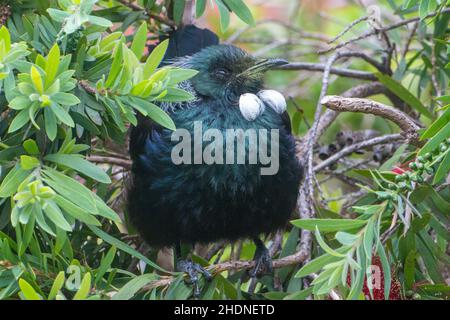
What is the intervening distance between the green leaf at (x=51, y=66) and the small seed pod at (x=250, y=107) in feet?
3.03

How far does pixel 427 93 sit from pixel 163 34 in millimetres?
1214

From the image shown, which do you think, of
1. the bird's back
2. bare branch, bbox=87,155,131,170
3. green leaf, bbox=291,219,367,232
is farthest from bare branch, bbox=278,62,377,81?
green leaf, bbox=291,219,367,232

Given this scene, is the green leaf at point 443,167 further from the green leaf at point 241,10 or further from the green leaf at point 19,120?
the green leaf at point 19,120

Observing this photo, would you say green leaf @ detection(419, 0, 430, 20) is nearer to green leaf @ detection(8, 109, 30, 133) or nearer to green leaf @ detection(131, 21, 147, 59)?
green leaf @ detection(131, 21, 147, 59)

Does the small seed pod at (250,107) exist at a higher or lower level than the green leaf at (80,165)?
higher

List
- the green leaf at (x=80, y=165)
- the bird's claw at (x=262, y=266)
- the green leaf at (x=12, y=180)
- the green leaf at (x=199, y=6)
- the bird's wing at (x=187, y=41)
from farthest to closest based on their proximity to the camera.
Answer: the bird's wing at (x=187, y=41), the bird's claw at (x=262, y=266), the green leaf at (x=199, y=6), the green leaf at (x=80, y=165), the green leaf at (x=12, y=180)

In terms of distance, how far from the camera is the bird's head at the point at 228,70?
115 inches

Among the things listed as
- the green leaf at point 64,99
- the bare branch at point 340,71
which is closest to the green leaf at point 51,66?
the green leaf at point 64,99

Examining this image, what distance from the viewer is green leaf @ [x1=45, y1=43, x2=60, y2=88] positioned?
1.99 metres

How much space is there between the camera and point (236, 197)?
2.68 metres

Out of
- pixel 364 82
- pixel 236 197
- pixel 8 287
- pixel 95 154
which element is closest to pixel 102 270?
pixel 8 287

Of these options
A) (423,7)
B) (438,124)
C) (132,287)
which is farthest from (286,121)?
(132,287)
